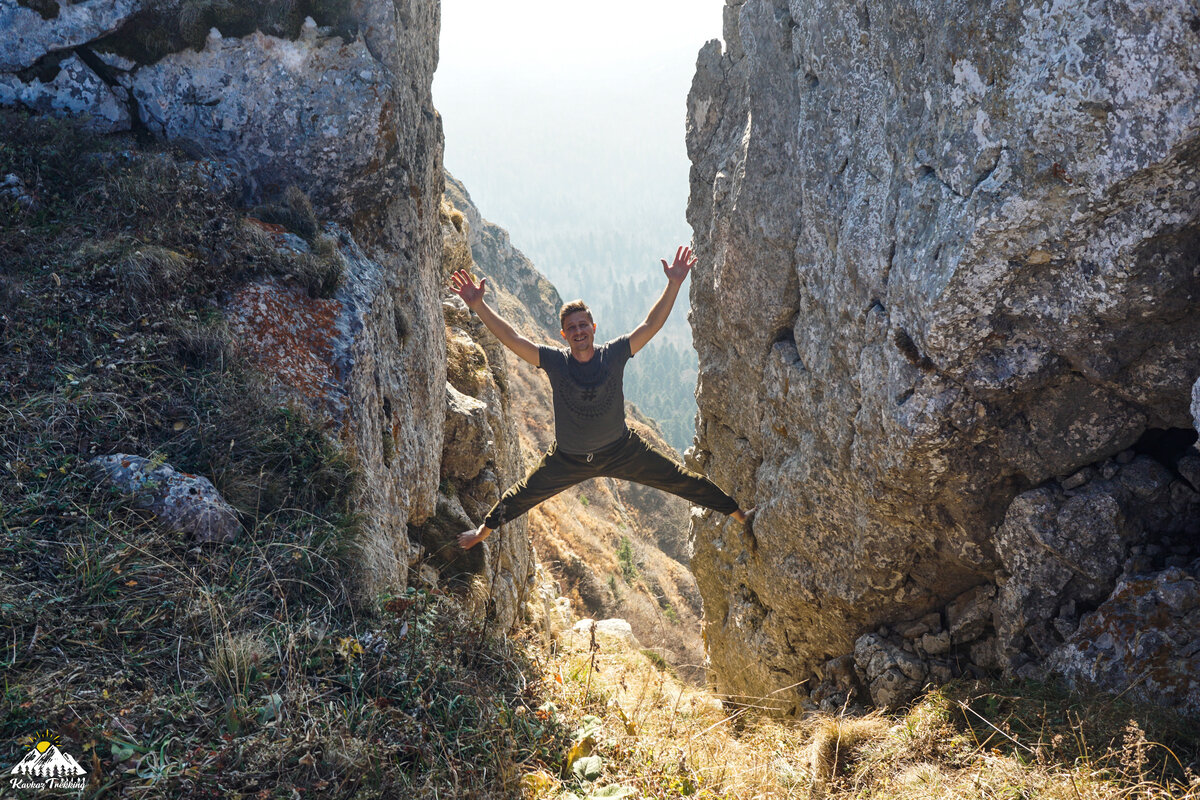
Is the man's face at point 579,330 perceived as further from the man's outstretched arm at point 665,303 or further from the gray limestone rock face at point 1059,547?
the gray limestone rock face at point 1059,547

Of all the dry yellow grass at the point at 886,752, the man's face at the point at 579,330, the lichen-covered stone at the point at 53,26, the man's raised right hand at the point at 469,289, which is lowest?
the dry yellow grass at the point at 886,752

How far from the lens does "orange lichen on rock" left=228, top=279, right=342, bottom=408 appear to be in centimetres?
570

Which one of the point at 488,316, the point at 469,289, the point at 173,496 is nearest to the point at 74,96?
the point at 469,289

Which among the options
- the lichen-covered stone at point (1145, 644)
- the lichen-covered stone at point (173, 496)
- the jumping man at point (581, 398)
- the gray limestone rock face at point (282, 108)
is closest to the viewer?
the lichen-covered stone at point (173, 496)

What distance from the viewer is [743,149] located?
388 inches

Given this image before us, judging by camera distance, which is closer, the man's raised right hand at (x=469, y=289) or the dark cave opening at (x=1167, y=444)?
the dark cave opening at (x=1167, y=444)

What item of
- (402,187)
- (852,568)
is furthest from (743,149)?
(852,568)

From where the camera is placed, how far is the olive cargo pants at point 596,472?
24.7ft

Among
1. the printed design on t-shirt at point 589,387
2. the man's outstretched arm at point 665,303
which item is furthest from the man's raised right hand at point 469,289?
the man's outstretched arm at point 665,303

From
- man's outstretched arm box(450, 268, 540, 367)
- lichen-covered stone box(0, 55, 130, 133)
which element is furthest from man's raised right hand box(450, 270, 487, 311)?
lichen-covered stone box(0, 55, 130, 133)

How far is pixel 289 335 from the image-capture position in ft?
19.5

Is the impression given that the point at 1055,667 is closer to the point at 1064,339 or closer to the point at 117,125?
the point at 1064,339

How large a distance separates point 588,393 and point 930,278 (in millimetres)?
3574
